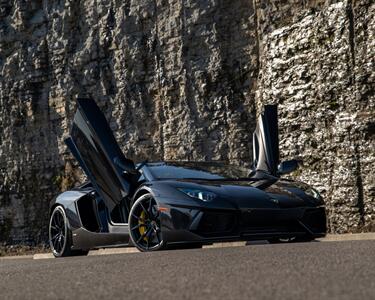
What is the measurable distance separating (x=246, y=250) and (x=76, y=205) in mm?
3368

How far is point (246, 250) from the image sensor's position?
6.99 m

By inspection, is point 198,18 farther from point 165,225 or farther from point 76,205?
point 165,225

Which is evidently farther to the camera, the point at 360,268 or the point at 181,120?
the point at 181,120

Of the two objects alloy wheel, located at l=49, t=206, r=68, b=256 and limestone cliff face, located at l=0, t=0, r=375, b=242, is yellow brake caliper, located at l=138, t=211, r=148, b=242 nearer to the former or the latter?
alloy wheel, located at l=49, t=206, r=68, b=256

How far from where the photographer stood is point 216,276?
4973mm

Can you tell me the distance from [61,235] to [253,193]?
2.95 metres

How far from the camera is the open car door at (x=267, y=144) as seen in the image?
9516 millimetres

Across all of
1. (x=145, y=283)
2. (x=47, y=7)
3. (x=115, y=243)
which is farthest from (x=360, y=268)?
(x=47, y=7)

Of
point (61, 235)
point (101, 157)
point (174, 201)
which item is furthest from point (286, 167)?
point (61, 235)

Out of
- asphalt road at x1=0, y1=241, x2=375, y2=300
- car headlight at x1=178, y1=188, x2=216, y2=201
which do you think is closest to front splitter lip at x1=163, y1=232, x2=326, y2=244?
car headlight at x1=178, y1=188, x2=216, y2=201

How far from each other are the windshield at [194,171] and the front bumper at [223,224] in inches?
34.0

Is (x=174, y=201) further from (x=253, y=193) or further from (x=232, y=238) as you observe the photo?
(x=253, y=193)

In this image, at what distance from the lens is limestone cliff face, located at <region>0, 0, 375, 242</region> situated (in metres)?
14.0

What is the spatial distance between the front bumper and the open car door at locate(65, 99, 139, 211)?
112 centimetres
